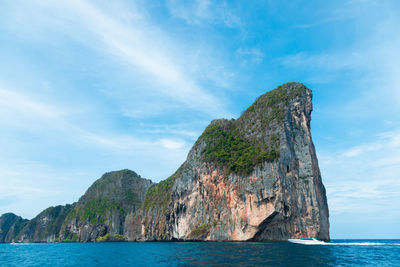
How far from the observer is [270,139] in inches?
3479

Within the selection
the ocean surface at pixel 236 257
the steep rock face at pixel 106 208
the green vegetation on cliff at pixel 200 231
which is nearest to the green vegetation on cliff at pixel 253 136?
the green vegetation on cliff at pixel 200 231

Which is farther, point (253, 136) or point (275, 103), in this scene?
point (253, 136)

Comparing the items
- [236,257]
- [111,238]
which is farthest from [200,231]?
[111,238]

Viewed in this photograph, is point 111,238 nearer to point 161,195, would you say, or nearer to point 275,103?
point 161,195

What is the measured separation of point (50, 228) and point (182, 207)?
147 metres

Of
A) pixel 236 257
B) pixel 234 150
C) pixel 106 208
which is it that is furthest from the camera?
pixel 106 208

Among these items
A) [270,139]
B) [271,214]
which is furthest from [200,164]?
[271,214]

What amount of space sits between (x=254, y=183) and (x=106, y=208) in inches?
4908

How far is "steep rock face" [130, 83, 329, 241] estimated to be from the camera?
75.5 m

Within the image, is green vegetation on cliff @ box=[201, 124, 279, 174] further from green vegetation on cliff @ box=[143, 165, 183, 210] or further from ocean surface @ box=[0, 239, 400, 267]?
ocean surface @ box=[0, 239, 400, 267]

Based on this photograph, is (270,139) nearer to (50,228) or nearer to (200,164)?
(200,164)

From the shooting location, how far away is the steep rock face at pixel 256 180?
248 ft

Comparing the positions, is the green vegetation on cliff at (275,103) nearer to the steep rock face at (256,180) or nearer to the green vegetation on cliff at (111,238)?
the steep rock face at (256,180)

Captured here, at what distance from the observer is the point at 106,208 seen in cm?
17388
